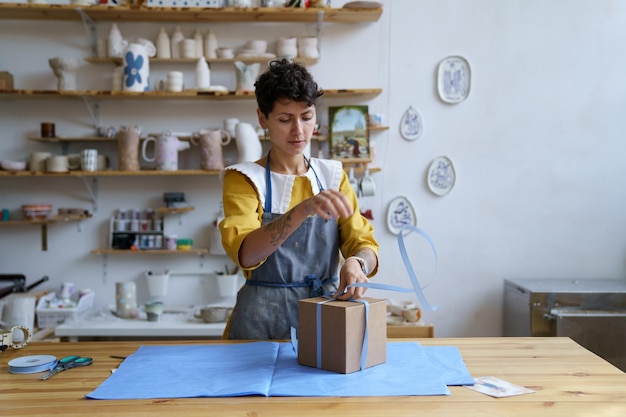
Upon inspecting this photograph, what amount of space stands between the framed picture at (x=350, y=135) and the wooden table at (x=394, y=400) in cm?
206

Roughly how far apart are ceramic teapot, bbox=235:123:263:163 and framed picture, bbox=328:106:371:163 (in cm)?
46

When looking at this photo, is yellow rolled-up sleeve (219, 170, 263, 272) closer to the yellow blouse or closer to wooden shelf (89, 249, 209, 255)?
the yellow blouse

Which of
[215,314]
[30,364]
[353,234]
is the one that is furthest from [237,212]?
[215,314]

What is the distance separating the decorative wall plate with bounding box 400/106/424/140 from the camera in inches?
146

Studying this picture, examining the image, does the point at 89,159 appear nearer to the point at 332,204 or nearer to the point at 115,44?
the point at 115,44

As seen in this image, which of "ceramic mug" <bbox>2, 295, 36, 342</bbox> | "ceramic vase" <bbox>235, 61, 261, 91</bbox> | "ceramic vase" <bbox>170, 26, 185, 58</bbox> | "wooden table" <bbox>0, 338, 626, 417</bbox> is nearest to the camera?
"wooden table" <bbox>0, 338, 626, 417</bbox>

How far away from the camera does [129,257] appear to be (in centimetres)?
372

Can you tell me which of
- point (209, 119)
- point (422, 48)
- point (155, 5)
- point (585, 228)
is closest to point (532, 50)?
point (422, 48)

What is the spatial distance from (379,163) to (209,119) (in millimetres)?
1017

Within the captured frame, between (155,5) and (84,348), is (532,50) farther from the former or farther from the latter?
(84,348)

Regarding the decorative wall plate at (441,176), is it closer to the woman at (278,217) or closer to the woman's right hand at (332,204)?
the woman at (278,217)

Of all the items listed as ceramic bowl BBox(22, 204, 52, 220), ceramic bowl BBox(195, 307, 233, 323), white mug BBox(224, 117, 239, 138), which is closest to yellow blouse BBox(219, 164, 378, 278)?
ceramic bowl BBox(195, 307, 233, 323)

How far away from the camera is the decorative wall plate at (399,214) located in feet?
12.2

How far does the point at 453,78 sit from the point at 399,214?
0.84 m
